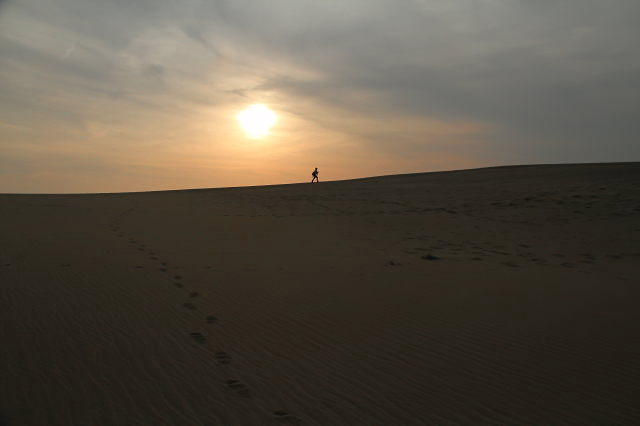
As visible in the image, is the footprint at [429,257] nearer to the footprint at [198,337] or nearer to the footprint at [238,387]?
the footprint at [198,337]

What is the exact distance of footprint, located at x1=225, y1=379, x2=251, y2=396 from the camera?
138 inches

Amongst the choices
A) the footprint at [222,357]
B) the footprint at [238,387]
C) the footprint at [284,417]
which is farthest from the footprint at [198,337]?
the footprint at [284,417]

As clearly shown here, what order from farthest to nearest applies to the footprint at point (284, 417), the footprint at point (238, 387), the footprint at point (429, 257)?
the footprint at point (429, 257), the footprint at point (238, 387), the footprint at point (284, 417)

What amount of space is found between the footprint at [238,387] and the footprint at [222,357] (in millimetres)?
400

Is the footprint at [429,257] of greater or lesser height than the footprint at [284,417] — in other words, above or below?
above

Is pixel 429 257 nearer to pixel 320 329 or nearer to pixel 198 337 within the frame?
pixel 320 329

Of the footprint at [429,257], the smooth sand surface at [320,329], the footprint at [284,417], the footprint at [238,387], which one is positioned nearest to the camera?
the footprint at [284,417]

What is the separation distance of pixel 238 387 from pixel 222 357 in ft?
2.12

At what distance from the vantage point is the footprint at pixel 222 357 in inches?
161

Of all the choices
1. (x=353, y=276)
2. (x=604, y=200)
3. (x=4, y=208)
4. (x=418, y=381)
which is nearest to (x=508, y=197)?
(x=604, y=200)

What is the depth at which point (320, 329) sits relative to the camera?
501 cm

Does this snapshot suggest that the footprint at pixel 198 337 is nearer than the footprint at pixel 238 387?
No

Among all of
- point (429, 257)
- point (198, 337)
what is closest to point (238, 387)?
point (198, 337)

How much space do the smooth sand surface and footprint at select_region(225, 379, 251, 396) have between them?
2cm
